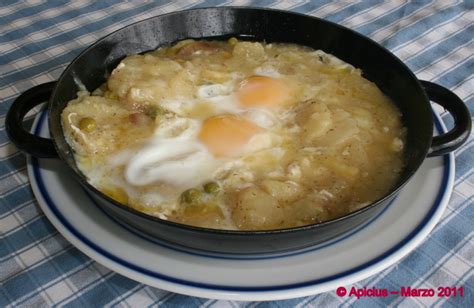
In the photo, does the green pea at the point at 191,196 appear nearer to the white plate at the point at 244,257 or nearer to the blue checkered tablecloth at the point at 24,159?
the white plate at the point at 244,257

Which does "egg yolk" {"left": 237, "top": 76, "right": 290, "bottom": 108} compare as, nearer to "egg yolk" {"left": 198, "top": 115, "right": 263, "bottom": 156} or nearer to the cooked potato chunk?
"egg yolk" {"left": 198, "top": 115, "right": 263, "bottom": 156}

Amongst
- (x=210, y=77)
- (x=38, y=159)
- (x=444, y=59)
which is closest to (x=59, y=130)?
(x=38, y=159)

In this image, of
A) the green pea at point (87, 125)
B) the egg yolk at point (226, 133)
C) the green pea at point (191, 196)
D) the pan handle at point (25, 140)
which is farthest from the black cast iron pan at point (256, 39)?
the egg yolk at point (226, 133)

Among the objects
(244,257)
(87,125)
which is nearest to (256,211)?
(244,257)

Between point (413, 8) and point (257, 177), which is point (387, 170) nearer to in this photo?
point (257, 177)

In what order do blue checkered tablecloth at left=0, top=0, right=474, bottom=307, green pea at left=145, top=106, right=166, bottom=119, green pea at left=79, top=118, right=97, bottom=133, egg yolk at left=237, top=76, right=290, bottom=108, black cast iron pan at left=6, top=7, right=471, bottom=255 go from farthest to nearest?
egg yolk at left=237, top=76, right=290, bottom=108, green pea at left=145, top=106, right=166, bottom=119, green pea at left=79, top=118, right=97, bottom=133, blue checkered tablecloth at left=0, top=0, right=474, bottom=307, black cast iron pan at left=6, top=7, right=471, bottom=255

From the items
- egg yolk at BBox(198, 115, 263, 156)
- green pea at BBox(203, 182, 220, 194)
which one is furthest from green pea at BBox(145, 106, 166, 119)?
green pea at BBox(203, 182, 220, 194)

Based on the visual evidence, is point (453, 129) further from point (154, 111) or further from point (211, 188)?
point (154, 111)
